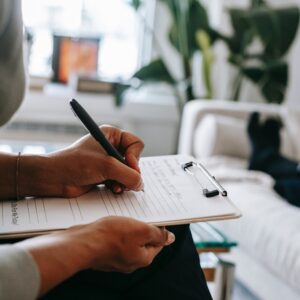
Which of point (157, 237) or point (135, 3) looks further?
point (135, 3)

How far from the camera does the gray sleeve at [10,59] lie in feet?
2.21

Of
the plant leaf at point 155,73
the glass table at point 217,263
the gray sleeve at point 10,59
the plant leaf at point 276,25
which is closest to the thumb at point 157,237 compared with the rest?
the gray sleeve at point 10,59

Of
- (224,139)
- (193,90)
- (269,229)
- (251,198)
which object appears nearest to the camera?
(269,229)

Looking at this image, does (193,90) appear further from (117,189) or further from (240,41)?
(117,189)

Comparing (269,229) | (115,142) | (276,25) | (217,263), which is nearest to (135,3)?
(276,25)

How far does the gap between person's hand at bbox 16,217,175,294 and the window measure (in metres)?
2.18

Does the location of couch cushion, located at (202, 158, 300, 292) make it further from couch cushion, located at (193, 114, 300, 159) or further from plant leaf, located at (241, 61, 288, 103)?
plant leaf, located at (241, 61, 288, 103)

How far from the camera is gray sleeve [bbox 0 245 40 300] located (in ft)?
1.50

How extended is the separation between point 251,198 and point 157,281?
922mm

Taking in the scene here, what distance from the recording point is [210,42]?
2361 millimetres

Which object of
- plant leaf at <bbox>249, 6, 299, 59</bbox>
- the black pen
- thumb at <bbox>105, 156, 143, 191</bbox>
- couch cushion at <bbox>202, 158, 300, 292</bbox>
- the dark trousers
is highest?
plant leaf at <bbox>249, 6, 299, 59</bbox>

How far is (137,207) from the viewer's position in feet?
2.12

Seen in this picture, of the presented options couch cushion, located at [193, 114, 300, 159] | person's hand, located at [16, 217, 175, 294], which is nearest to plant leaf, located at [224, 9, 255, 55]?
couch cushion, located at [193, 114, 300, 159]

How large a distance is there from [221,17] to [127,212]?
7.50 feet
